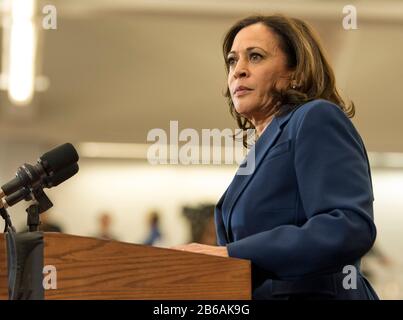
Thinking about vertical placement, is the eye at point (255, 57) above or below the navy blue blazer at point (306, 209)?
above

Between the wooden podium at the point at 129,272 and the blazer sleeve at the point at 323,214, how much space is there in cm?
14

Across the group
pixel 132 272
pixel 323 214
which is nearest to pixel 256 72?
pixel 323 214

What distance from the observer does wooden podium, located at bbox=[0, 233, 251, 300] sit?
1464 millimetres

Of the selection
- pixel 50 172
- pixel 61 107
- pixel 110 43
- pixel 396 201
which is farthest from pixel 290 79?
pixel 396 201

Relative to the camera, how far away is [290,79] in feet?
6.87

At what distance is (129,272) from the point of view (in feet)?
4.90

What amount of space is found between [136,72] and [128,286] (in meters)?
7.40

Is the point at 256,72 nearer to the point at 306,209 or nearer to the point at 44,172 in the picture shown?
the point at 306,209

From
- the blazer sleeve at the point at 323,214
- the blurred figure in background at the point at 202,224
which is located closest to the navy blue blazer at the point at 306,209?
the blazer sleeve at the point at 323,214

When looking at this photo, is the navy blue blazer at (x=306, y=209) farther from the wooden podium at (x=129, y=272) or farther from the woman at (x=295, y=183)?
the wooden podium at (x=129, y=272)

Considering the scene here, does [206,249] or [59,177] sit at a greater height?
[59,177]

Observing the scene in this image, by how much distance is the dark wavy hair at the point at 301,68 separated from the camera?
2043mm

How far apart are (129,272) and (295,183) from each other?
479 millimetres
